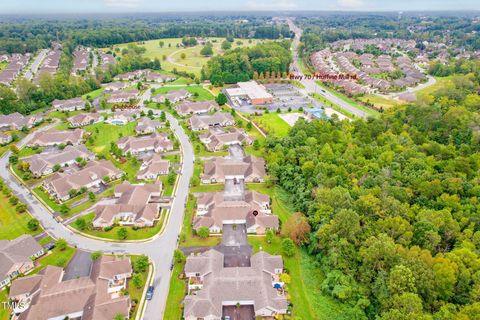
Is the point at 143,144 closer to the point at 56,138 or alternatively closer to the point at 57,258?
the point at 56,138

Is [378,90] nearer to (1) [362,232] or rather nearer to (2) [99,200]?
(1) [362,232]

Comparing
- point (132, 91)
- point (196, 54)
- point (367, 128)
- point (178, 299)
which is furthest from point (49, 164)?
point (196, 54)

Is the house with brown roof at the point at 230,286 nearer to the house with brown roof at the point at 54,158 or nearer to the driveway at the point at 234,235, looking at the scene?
the driveway at the point at 234,235

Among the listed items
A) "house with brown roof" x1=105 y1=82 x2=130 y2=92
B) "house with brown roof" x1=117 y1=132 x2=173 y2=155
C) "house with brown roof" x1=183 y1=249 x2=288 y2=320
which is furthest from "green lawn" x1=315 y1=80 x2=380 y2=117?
"house with brown roof" x1=105 y1=82 x2=130 y2=92

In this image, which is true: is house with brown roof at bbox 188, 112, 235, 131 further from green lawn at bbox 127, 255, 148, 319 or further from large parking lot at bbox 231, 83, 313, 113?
green lawn at bbox 127, 255, 148, 319

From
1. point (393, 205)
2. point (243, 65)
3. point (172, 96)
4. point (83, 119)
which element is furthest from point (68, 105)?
point (393, 205)

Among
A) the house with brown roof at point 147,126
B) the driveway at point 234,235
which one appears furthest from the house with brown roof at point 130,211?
the house with brown roof at point 147,126

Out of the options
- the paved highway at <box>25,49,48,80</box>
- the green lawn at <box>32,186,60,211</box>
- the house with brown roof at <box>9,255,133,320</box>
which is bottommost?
the green lawn at <box>32,186,60,211</box>
